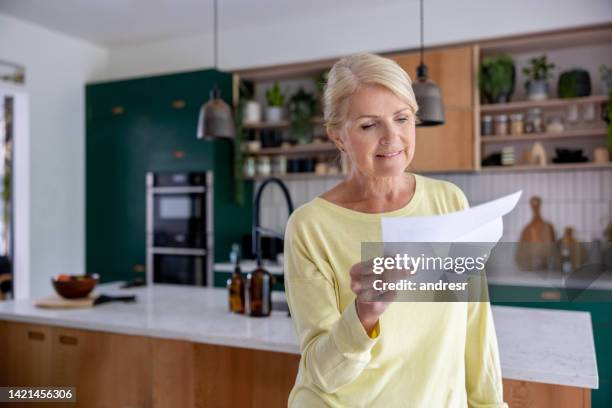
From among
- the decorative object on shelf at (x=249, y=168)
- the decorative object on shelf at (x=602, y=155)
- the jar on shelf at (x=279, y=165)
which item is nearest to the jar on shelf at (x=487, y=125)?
the decorative object on shelf at (x=602, y=155)

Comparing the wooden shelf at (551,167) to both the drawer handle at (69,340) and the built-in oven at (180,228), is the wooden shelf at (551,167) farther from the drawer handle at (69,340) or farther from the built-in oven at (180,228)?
the drawer handle at (69,340)

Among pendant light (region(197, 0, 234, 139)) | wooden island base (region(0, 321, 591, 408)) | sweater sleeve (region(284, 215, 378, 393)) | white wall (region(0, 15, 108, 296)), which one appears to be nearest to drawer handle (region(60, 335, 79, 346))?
wooden island base (region(0, 321, 591, 408))

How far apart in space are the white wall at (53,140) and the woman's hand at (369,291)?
14.7 feet

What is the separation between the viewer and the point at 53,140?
15.6 feet

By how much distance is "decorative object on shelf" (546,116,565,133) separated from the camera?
3.64 metres

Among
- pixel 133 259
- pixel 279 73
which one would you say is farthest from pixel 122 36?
pixel 133 259

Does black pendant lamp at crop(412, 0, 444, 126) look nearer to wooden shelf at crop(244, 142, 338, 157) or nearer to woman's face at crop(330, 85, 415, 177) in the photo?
woman's face at crop(330, 85, 415, 177)

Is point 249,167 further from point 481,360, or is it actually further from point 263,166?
point 481,360

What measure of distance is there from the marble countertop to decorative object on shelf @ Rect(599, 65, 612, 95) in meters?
2.10

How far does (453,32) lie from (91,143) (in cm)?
330

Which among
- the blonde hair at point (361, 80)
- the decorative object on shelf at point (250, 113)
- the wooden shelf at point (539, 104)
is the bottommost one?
the blonde hair at point (361, 80)

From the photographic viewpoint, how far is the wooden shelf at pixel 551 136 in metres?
3.54

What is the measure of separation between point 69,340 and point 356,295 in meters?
1.65

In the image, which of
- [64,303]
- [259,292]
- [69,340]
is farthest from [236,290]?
[64,303]
